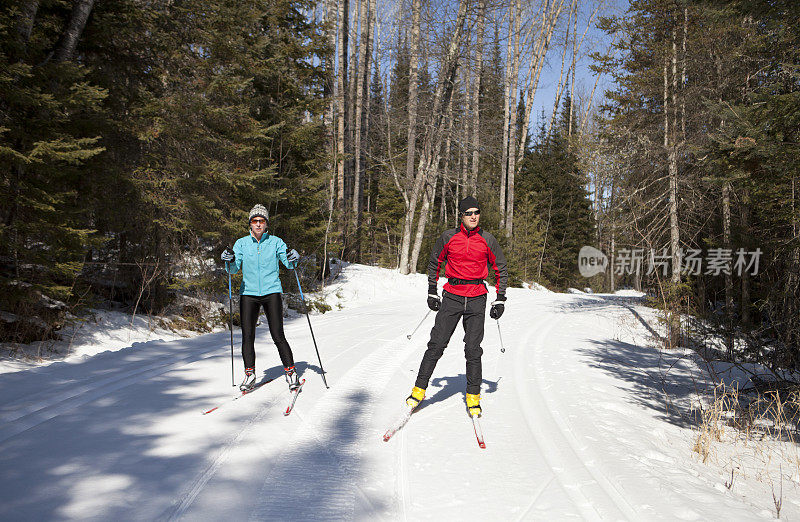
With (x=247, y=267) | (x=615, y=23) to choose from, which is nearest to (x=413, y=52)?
(x=615, y=23)

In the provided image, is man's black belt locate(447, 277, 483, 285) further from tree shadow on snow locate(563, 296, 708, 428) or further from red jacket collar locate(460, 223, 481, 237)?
tree shadow on snow locate(563, 296, 708, 428)

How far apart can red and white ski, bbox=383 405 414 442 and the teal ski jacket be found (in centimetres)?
208

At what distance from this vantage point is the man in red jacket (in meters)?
4.64

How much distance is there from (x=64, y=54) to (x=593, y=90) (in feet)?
149

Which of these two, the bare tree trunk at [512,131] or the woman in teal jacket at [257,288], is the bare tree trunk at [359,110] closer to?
Result: the bare tree trunk at [512,131]

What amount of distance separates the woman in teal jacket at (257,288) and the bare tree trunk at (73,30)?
19.2 feet

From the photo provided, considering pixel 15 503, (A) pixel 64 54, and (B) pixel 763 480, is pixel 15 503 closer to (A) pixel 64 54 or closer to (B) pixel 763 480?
(B) pixel 763 480

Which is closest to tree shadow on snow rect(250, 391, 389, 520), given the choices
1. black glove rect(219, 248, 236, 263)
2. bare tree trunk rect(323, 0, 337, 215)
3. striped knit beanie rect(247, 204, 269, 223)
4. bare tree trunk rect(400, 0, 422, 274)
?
black glove rect(219, 248, 236, 263)

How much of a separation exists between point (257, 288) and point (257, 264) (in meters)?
0.29

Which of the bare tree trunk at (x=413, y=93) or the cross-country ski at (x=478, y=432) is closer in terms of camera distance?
the cross-country ski at (x=478, y=432)

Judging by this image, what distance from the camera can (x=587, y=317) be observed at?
547 inches

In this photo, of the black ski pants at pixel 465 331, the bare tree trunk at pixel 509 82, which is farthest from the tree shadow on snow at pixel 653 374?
the bare tree trunk at pixel 509 82

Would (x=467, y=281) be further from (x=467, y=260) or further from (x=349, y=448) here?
(x=349, y=448)

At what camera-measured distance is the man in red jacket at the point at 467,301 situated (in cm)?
464
